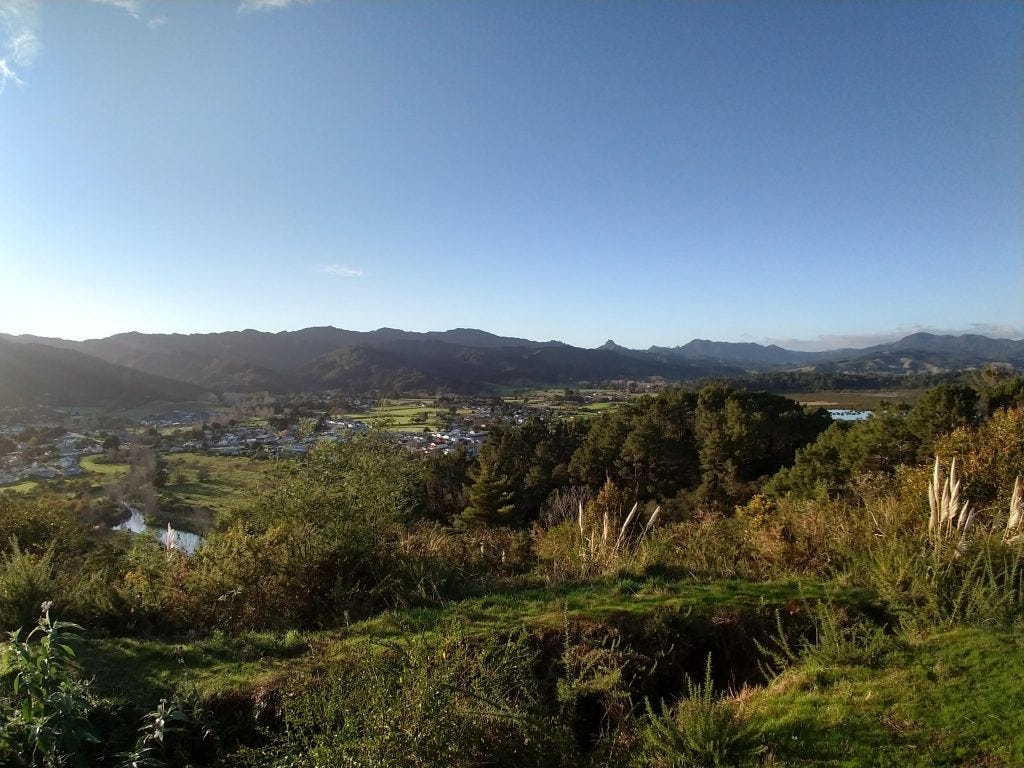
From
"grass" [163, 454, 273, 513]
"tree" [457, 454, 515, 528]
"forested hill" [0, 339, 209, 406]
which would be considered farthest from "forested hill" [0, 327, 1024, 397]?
"tree" [457, 454, 515, 528]

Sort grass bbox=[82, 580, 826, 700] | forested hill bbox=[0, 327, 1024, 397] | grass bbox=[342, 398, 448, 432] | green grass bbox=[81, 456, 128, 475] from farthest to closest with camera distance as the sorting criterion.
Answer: forested hill bbox=[0, 327, 1024, 397] < grass bbox=[342, 398, 448, 432] < green grass bbox=[81, 456, 128, 475] < grass bbox=[82, 580, 826, 700]

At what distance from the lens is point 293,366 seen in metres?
126

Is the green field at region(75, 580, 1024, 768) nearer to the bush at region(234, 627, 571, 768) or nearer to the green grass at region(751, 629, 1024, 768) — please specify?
the green grass at region(751, 629, 1024, 768)

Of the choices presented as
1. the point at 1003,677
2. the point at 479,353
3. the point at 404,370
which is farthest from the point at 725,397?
the point at 479,353

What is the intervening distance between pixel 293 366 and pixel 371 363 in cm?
2443

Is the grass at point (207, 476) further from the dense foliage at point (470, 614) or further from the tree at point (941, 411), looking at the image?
the tree at point (941, 411)

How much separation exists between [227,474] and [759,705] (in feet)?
133

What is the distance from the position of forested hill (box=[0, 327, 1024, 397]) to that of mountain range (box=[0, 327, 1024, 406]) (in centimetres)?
30

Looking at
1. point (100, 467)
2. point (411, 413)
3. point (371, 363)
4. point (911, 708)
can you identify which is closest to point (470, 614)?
point (911, 708)

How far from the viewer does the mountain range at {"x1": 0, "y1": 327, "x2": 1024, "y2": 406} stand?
64125mm

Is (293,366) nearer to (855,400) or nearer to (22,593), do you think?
(855,400)

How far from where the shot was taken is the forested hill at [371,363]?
10262cm

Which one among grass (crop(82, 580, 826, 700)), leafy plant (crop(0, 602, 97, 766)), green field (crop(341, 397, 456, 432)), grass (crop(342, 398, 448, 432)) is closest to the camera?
leafy plant (crop(0, 602, 97, 766))

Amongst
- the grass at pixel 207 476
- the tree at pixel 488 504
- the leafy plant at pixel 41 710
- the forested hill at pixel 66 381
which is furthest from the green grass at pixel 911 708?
the forested hill at pixel 66 381
